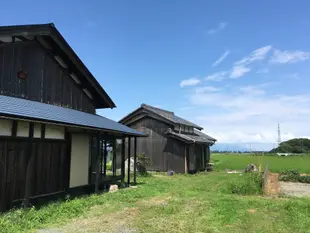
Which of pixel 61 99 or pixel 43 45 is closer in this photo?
pixel 43 45

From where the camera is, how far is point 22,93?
10102mm

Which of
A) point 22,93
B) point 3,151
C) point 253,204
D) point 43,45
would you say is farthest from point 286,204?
point 43,45

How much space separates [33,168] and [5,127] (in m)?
2.01

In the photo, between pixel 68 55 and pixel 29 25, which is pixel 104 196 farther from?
pixel 29 25

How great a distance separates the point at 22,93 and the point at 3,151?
2.46 m

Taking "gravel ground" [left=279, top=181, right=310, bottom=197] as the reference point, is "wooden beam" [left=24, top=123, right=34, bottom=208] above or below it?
above

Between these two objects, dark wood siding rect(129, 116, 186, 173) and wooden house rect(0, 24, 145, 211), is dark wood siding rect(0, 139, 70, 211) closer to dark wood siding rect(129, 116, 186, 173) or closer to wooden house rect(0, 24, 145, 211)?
wooden house rect(0, 24, 145, 211)

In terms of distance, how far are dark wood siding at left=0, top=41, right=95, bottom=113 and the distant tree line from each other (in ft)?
312

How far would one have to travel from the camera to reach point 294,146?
100250 millimetres

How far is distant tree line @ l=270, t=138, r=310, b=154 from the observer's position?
9590 centimetres

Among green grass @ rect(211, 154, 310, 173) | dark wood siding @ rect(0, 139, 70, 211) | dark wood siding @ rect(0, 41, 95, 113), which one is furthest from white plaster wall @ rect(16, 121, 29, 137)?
green grass @ rect(211, 154, 310, 173)

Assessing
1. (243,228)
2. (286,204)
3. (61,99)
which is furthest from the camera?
(61,99)

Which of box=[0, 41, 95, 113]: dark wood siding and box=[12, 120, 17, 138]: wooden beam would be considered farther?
box=[0, 41, 95, 113]: dark wood siding

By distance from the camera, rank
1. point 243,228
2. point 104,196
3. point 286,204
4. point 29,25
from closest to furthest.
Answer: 1. point 243,228
2. point 286,204
3. point 29,25
4. point 104,196
